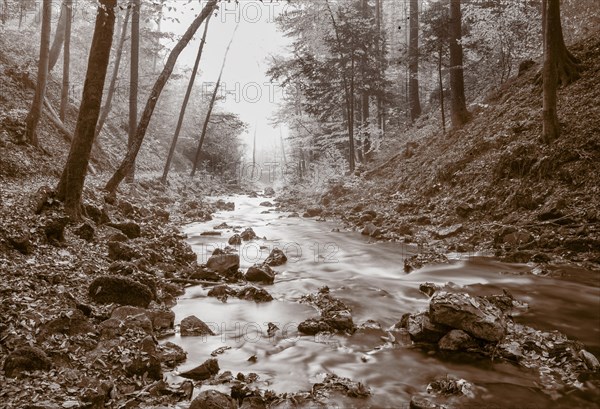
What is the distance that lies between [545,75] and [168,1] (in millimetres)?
9246

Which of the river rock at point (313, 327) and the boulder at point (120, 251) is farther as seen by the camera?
the boulder at point (120, 251)

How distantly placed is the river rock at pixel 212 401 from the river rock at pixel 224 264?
505 cm

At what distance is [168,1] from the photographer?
34.3 ft

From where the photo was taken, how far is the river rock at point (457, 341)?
199 inches

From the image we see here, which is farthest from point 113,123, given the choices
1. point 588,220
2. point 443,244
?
point 588,220

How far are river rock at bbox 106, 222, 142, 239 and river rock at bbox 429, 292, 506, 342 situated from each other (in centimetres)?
685

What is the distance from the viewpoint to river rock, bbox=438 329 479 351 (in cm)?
506

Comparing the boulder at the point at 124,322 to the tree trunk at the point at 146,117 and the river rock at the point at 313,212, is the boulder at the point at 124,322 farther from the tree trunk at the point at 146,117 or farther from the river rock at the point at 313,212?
the river rock at the point at 313,212

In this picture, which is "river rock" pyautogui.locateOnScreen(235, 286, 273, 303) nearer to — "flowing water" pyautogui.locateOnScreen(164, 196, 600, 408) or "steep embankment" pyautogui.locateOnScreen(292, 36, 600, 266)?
"flowing water" pyautogui.locateOnScreen(164, 196, 600, 408)

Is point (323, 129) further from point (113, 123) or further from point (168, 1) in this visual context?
point (168, 1)

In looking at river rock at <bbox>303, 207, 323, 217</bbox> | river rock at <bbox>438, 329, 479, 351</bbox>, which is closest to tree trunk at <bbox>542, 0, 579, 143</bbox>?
river rock at <bbox>438, 329, 479, 351</bbox>

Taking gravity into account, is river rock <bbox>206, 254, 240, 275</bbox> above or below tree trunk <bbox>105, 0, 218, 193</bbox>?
below

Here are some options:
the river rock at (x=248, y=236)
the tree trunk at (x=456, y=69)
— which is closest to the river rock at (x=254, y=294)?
the river rock at (x=248, y=236)

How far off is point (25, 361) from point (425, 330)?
4.40m
